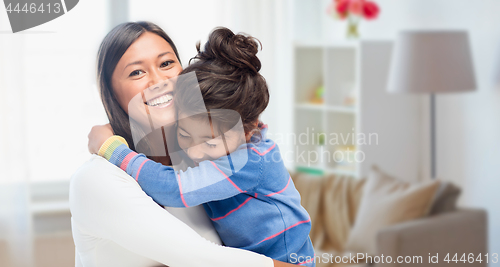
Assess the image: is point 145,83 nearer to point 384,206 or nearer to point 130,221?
point 130,221

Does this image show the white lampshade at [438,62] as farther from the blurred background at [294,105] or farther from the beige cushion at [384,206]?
the beige cushion at [384,206]

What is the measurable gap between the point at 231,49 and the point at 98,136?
22 centimetres

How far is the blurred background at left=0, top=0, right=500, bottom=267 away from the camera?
2098mm

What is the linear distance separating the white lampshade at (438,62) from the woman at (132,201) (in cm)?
163

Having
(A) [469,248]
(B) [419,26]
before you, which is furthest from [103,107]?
(B) [419,26]

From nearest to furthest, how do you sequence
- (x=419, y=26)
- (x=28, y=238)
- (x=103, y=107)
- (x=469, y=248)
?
(x=103, y=107)
(x=469, y=248)
(x=28, y=238)
(x=419, y=26)

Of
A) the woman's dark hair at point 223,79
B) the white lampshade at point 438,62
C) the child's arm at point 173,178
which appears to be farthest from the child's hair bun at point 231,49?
the white lampshade at point 438,62

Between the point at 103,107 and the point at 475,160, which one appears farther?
the point at 475,160

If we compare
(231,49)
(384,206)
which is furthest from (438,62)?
(231,49)

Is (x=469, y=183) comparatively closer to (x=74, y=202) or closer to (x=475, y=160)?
(x=475, y=160)

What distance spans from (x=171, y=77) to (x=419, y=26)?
209 centimetres

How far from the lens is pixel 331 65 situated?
2506 mm

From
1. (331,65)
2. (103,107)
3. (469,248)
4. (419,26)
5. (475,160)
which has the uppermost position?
(103,107)

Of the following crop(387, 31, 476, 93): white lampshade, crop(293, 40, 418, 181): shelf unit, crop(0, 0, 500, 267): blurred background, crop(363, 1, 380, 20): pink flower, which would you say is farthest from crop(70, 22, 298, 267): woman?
crop(363, 1, 380, 20): pink flower
